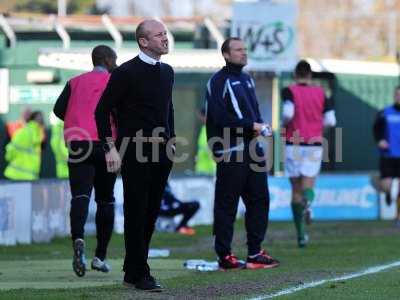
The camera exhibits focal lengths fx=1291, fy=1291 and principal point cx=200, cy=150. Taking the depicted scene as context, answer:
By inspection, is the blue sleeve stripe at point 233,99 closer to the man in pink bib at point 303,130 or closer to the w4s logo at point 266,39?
the man in pink bib at point 303,130

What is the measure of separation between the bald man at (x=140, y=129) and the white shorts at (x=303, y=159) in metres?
5.63

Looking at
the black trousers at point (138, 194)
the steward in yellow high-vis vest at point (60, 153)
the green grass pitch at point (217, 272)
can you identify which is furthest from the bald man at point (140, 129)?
the steward in yellow high-vis vest at point (60, 153)

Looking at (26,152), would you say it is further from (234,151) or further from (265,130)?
(265,130)

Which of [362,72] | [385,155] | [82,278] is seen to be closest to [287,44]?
[385,155]

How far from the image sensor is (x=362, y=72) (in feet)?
99.2

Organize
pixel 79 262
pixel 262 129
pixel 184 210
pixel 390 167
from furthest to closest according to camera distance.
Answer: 1. pixel 390 167
2. pixel 184 210
3. pixel 262 129
4. pixel 79 262

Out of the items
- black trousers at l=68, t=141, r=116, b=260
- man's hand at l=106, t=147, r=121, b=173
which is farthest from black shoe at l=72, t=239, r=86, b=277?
man's hand at l=106, t=147, r=121, b=173

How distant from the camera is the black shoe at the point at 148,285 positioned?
9.48 meters

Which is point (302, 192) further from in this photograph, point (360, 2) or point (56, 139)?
point (360, 2)

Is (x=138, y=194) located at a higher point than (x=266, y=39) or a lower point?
lower

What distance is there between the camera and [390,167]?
821 inches

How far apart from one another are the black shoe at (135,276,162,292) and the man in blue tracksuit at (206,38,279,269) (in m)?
2.50

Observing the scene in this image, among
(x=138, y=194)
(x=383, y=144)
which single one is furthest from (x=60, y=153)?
(x=138, y=194)

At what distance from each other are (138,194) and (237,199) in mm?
2751
